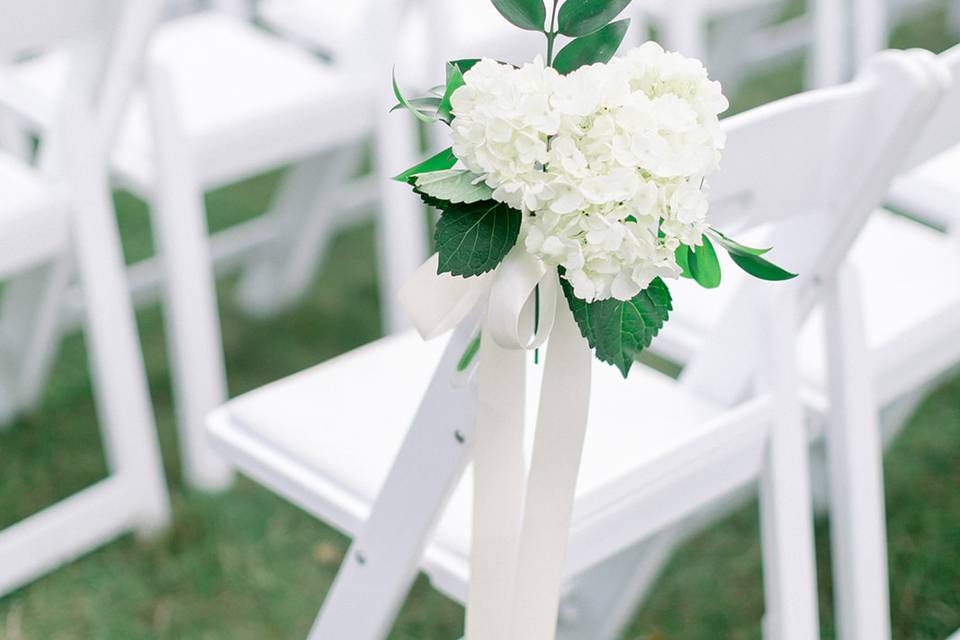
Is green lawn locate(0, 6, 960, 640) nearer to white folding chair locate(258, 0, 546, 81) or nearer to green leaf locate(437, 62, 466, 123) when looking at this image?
white folding chair locate(258, 0, 546, 81)

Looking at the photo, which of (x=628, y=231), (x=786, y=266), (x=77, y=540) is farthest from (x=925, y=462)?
(x=628, y=231)

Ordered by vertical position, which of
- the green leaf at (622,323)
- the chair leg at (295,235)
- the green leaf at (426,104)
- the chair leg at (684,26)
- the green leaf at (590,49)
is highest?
the green leaf at (590,49)

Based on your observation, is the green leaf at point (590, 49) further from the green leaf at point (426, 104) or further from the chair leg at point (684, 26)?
the chair leg at point (684, 26)

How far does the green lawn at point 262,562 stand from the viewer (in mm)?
2064

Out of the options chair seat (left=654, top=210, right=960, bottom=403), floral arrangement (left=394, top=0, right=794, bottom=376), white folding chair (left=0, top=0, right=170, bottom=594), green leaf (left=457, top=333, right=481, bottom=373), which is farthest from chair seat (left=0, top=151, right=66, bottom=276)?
floral arrangement (left=394, top=0, right=794, bottom=376)

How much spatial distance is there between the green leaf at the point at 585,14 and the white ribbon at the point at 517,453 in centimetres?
16

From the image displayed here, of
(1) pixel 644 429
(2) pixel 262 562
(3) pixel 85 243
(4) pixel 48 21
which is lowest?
(2) pixel 262 562

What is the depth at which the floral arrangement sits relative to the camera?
2.77 feet

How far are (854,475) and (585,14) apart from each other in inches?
30.1

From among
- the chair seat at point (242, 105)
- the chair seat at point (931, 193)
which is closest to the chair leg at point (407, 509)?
the chair seat at point (242, 105)

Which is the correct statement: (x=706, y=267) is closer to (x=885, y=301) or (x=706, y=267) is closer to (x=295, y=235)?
(x=885, y=301)

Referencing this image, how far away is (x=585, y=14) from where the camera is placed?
35.5 inches

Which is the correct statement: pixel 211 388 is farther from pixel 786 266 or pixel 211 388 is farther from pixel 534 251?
pixel 534 251

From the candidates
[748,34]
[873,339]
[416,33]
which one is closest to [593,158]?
[873,339]
